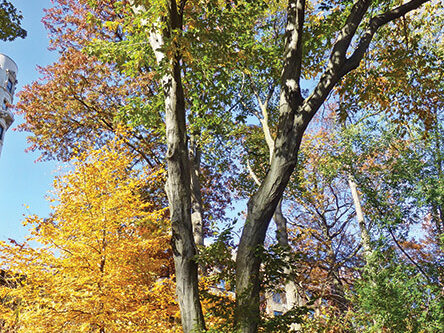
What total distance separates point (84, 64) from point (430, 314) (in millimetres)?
12123

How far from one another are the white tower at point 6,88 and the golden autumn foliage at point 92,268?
4027 centimetres

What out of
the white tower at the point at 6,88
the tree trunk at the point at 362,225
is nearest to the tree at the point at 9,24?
the tree trunk at the point at 362,225

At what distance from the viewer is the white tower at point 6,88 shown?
4222 centimetres

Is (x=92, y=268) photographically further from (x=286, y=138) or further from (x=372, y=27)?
(x=372, y=27)

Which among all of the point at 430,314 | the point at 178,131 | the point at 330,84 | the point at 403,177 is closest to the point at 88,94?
the point at 178,131

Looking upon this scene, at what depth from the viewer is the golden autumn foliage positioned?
249 inches

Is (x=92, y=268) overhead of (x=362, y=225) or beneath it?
beneath

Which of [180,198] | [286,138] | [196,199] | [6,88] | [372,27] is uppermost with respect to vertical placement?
[6,88]

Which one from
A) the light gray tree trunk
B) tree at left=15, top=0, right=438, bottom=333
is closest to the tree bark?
tree at left=15, top=0, right=438, bottom=333

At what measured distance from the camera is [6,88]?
4397 cm

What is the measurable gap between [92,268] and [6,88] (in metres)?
45.2

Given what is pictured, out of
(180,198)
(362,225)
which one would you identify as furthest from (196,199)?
(180,198)

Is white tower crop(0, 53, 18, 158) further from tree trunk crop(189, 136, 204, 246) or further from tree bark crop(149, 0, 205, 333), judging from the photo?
tree bark crop(149, 0, 205, 333)

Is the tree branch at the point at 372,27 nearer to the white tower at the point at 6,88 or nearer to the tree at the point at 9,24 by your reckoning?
the tree at the point at 9,24
